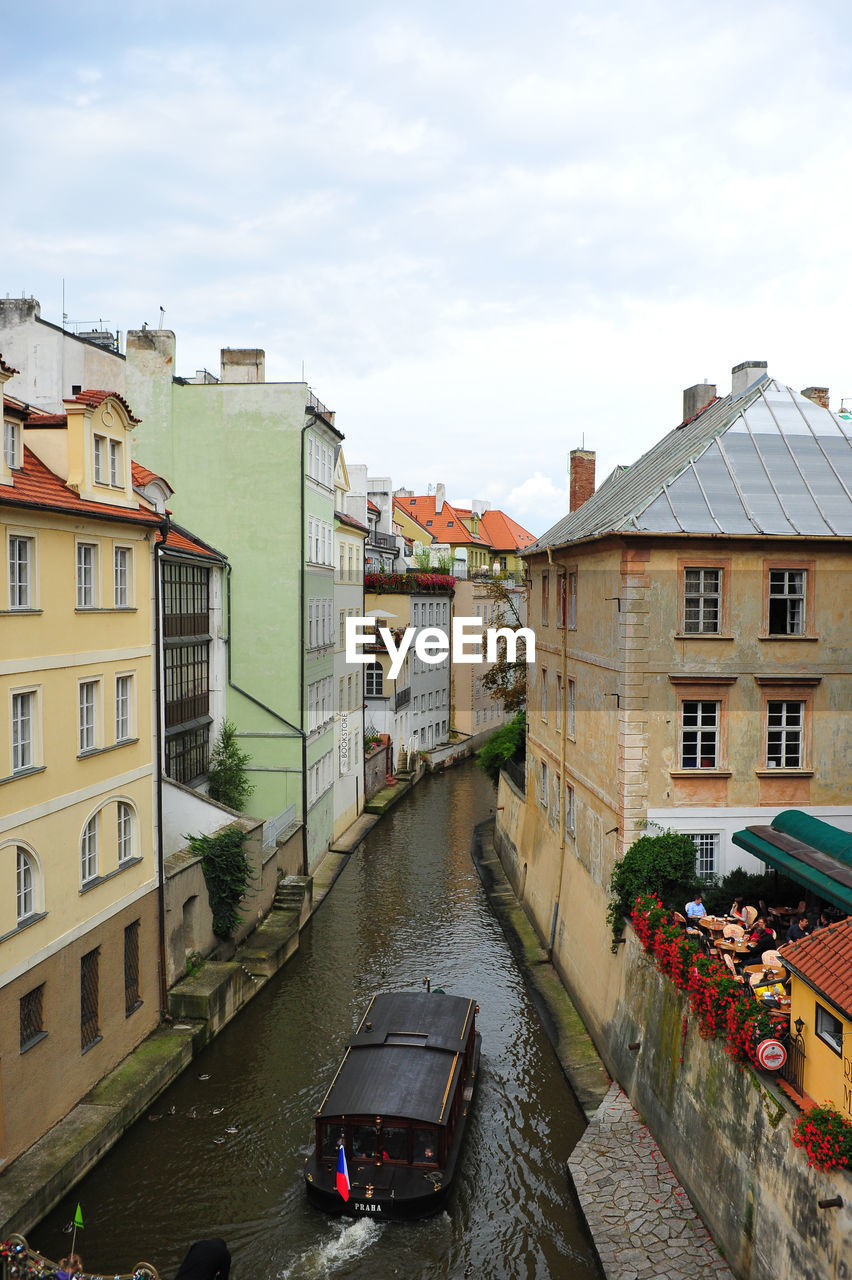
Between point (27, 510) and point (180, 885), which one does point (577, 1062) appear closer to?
point (180, 885)

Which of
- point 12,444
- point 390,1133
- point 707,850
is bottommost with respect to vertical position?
point 390,1133

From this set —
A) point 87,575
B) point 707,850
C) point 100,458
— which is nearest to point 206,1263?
point 87,575

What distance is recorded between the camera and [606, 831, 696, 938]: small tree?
68.7ft

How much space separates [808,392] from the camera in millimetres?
28094

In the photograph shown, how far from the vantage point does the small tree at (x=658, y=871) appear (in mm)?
20938

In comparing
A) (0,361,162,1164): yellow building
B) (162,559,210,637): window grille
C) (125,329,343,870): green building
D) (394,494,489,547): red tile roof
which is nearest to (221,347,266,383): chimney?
(125,329,343,870): green building

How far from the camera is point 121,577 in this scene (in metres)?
21.1

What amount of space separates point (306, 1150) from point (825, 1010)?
11002 millimetres

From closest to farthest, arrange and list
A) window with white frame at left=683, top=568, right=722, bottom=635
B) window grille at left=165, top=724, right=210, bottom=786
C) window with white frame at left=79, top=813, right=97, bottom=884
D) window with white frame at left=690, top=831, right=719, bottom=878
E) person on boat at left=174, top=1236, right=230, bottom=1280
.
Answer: person on boat at left=174, top=1236, right=230, bottom=1280, window with white frame at left=79, top=813, right=97, bottom=884, window with white frame at left=683, top=568, right=722, bottom=635, window with white frame at left=690, top=831, right=719, bottom=878, window grille at left=165, top=724, right=210, bottom=786

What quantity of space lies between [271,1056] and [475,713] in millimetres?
47562

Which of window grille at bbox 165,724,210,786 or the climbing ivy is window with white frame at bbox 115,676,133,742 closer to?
the climbing ivy

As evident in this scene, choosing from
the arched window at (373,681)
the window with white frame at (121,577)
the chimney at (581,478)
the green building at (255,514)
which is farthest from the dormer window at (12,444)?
the arched window at (373,681)

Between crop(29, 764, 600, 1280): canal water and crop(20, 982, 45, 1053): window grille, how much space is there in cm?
269

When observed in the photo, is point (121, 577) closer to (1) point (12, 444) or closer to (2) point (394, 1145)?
(1) point (12, 444)
